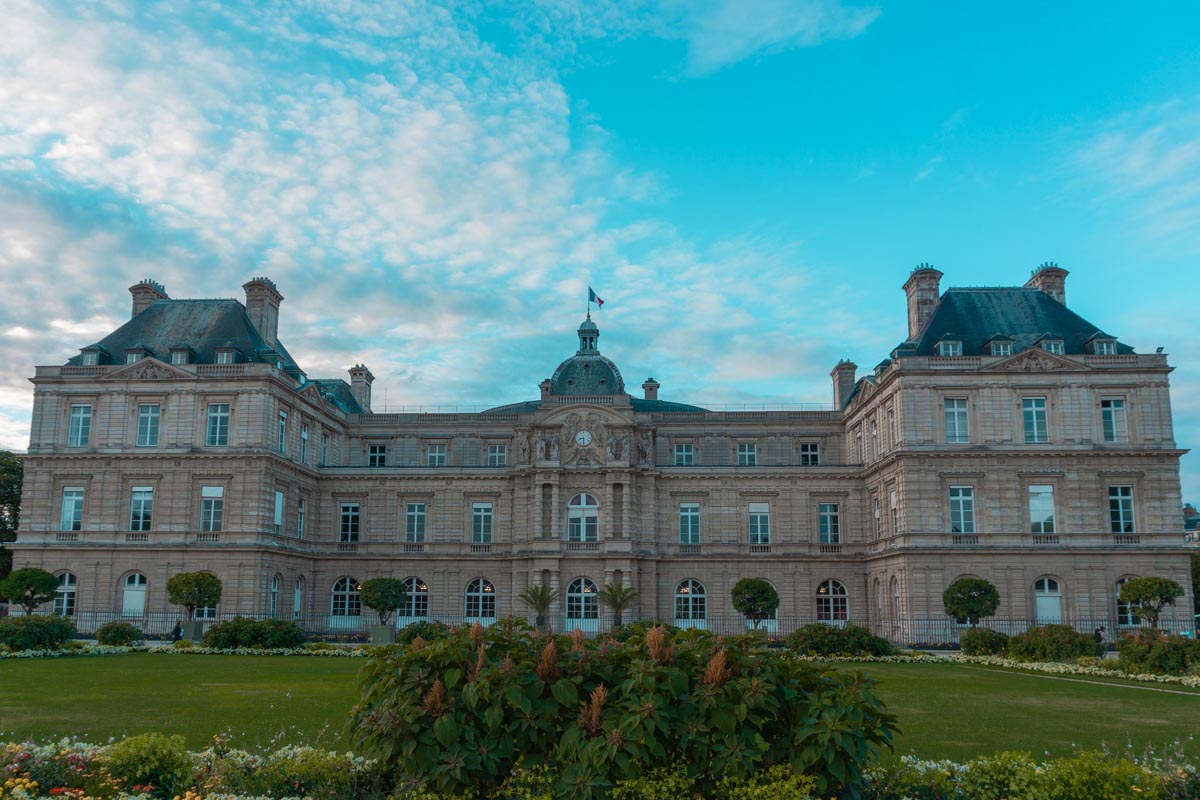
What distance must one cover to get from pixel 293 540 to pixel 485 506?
978cm

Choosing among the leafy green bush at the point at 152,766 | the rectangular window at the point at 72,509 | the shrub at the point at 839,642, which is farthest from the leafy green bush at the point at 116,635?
the leafy green bush at the point at 152,766

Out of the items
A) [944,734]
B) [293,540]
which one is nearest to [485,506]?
[293,540]

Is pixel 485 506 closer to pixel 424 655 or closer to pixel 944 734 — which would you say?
pixel 944 734

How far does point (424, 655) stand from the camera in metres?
9.13

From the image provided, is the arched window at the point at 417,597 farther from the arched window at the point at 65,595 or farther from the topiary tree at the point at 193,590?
the arched window at the point at 65,595

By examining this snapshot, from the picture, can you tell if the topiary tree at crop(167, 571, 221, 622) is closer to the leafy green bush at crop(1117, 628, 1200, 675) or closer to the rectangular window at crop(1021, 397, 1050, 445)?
the leafy green bush at crop(1117, 628, 1200, 675)

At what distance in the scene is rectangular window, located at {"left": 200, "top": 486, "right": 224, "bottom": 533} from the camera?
45.2 m

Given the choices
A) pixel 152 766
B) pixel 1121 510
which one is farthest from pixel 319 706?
pixel 1121 510

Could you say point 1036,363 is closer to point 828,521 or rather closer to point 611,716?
point 828,521

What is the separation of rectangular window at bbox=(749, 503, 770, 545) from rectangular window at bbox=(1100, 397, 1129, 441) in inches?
636

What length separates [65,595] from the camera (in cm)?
4475

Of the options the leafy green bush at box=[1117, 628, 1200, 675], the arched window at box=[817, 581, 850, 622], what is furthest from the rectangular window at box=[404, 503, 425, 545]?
the leafy green bush at box=[1117, 628, 1200, 675]

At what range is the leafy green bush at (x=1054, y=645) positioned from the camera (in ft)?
99.8

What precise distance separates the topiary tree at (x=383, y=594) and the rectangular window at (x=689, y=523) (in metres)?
14.5
